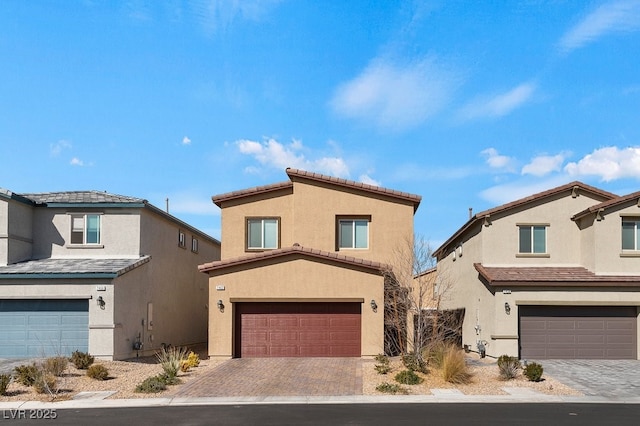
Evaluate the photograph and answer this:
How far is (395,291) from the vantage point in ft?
84.7

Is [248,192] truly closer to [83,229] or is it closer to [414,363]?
[83,229]

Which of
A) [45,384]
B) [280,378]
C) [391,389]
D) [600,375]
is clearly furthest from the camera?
[600,375]

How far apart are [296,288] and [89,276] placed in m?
8.07

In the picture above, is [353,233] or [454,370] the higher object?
[353,233]

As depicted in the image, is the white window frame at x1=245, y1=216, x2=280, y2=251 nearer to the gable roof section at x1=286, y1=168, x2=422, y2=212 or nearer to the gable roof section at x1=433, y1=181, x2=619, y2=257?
the gable roof section at x1=286, y1=168, x2=422, y2=212

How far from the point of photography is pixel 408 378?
18844mm

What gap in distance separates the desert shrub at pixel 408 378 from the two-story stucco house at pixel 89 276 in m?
11.5

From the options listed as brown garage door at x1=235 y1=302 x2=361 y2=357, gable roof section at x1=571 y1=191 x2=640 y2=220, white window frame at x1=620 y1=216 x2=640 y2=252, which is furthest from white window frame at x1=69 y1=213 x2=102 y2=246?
white window frame at x1=620 y1=216 x2=640 y2=252

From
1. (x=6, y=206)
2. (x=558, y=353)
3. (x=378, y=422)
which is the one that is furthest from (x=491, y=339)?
(x=6, y=206)

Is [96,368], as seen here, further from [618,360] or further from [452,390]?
[618,360]

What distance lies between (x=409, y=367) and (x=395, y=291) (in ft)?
18.6

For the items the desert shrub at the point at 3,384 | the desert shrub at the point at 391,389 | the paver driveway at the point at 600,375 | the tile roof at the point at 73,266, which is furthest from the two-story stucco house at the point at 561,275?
the desert shrub at the point at 3,384

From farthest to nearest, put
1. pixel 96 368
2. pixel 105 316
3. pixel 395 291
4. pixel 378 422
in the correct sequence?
pixel 395 291 → pixel 105 316 → pixel 96 368 → pixel 378 422

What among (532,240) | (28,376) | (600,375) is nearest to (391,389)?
(600,375)
